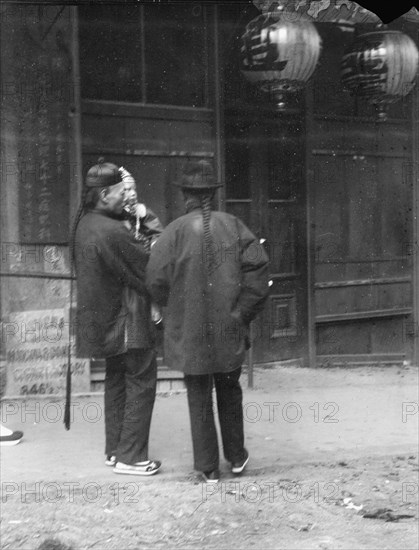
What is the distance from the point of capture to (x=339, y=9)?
645 centimetres

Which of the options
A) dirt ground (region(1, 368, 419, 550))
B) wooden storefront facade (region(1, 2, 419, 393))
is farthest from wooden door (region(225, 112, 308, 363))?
dirt ground (region(1, 368, 419, 550))

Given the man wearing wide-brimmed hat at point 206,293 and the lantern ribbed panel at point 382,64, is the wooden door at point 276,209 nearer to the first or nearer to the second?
the lantern ribbed panel at point 382,64

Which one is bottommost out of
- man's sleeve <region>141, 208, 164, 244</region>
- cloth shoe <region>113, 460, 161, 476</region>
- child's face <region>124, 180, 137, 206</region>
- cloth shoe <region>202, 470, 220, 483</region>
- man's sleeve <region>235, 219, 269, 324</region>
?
cloth shoe <region>202, 470, 220, 483</region>

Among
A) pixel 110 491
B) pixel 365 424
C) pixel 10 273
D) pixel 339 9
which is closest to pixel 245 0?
pixel 339 9

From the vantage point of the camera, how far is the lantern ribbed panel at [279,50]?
211 inches

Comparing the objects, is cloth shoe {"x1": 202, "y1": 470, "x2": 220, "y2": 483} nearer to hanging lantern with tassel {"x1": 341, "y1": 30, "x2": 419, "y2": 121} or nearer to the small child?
the small child

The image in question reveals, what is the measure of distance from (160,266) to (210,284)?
11.4 inches

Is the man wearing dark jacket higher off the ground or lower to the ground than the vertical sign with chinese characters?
lower

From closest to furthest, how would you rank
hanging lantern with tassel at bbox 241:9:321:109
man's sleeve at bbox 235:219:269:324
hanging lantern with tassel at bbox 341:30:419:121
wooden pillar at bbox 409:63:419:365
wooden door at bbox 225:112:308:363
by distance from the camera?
man's sleeve at bbox 235:219:269:324, hanging lantern with tassel at bbox 241:9:321:109, hanging lantern with tassel at bbox 341:30:419:121, wooden door at bbox 225:112:308:363, wooden pillar at bbox 409:63:419:365

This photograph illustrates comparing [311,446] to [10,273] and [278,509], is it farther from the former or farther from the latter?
[10,273]

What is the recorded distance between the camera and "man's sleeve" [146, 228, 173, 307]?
467 cm

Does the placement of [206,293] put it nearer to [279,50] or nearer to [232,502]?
[232,502]

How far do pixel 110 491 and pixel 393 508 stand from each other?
1468 mm

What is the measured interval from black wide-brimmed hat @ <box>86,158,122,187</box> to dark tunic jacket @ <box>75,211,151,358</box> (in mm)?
175
